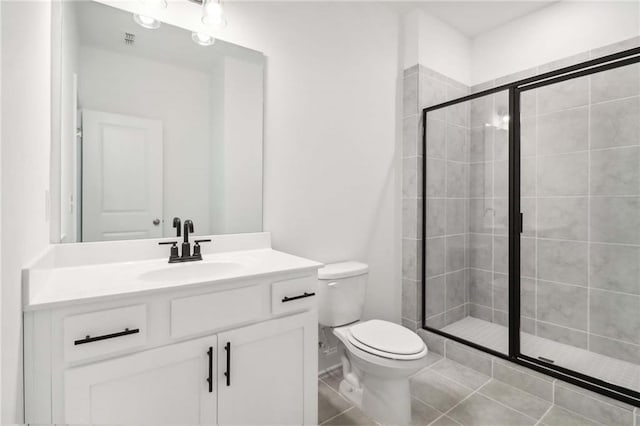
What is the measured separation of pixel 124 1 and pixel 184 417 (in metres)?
1.70

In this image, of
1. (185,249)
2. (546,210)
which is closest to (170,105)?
(185,249)

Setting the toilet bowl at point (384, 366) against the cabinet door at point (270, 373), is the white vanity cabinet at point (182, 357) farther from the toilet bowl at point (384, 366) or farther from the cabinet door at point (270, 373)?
the toilet bowl at point (384, 366)

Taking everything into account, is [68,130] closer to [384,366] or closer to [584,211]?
[384,366]

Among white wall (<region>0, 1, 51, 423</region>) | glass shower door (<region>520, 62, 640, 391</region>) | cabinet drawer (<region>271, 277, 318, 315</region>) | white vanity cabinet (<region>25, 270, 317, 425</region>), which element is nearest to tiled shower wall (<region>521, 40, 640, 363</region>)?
glass shower door (<region>520, 62, 640, 391</region>)

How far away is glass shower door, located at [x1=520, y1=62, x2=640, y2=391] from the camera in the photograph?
1977 millimetres

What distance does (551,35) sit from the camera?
7.87 ft

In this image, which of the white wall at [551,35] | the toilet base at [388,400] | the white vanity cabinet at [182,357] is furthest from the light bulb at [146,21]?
the white wall at [551,35]

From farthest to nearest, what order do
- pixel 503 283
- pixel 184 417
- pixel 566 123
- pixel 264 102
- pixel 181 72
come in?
1. pixel 503 283
2. pixel 566 123
3. pixel 264 102
4. pixel 181 72
5. pixel 184 417

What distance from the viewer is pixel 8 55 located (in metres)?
0.72

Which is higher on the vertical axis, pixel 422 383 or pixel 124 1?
pixel 124 1

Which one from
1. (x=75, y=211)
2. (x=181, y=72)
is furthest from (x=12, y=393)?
(x=181, y=72)

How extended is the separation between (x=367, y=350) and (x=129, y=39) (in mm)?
1814

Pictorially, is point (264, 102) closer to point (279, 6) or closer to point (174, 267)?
point (279, 6)

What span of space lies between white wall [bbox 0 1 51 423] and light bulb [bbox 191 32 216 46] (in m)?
0.62
